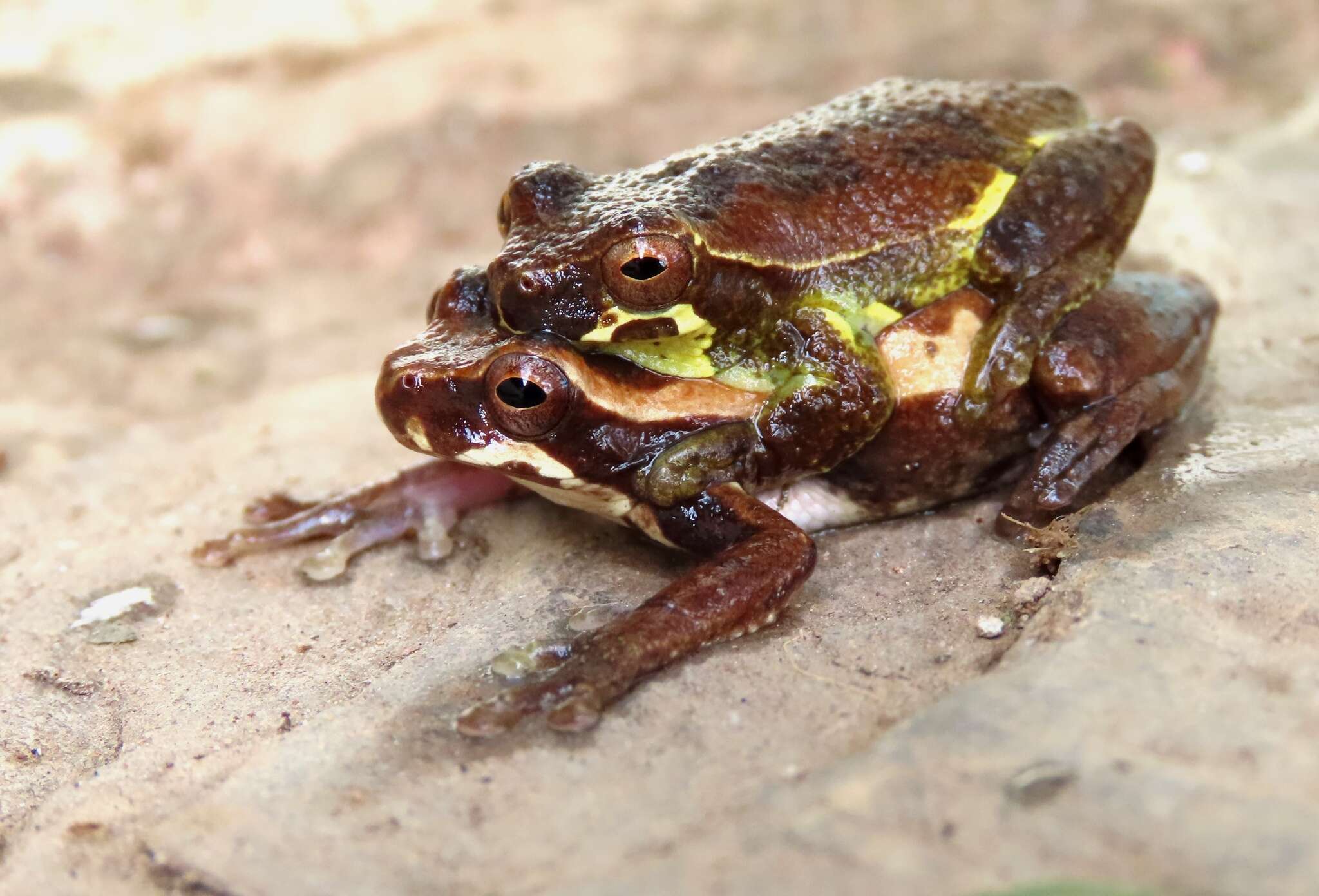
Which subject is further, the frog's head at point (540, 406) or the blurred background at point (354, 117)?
the blurred background at point (354, 117)

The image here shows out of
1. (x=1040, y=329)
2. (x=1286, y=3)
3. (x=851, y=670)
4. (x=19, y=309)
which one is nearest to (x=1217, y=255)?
(x=1040, y=329)

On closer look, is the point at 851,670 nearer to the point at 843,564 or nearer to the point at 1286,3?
the point at 843,564

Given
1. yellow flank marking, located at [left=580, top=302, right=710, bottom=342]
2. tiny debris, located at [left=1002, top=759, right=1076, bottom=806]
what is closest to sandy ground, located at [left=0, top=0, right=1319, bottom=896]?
tiny debris, located at [left=1002, top=759, right=1076, bottom=806]

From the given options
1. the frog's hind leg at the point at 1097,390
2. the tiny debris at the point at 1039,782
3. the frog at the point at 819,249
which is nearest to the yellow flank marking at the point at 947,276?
the frog at the point at 819,249

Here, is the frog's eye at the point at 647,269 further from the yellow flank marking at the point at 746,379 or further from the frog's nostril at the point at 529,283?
the yellow flank marking at the point at 746,379

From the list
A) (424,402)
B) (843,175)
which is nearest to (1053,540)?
(843,175)

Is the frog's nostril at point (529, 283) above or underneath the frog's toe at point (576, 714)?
above

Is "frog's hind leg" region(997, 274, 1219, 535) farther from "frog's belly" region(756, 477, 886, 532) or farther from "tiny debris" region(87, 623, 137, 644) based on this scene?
"tiny debris" region(87, 623, 137, 644)
